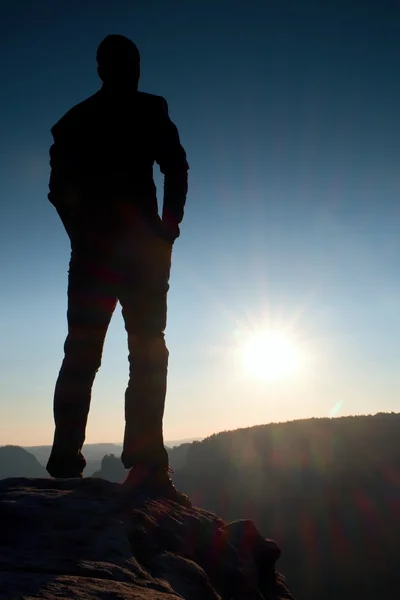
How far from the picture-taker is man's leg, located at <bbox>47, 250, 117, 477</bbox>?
175 inches

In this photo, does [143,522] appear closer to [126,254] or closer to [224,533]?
[224,533]

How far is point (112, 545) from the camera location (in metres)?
2.64

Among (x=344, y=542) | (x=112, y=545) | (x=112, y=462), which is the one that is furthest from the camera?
(x=112, y=462)

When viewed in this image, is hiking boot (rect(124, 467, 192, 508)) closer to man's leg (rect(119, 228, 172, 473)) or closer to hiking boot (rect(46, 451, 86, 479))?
man's leg (rect(119, 228, 172, 473))

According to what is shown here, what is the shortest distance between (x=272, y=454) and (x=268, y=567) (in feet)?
374

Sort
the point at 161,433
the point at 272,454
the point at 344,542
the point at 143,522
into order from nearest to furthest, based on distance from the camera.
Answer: the point at 143,522 < the point at 161,433 < the point at 344,542 < the point at 272,454

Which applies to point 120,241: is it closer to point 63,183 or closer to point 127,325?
point 127,325

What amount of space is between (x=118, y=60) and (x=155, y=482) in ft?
14.2

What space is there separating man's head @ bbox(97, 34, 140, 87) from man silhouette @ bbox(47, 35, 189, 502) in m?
0.01

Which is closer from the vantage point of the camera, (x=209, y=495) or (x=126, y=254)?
(x=126, y=254)

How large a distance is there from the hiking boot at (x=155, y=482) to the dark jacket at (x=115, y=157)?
96.8 inches

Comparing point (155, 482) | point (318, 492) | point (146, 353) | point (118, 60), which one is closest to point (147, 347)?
point (146, 353)

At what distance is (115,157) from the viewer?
16.3 ft

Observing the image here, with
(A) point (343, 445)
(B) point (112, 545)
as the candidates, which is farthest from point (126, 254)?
(A) point (343, 445)
